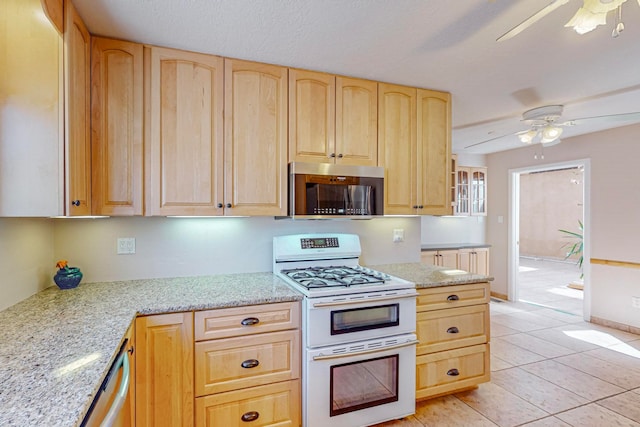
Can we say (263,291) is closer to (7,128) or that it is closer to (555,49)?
(7,128)

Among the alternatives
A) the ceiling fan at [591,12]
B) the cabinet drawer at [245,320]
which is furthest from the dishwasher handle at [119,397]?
the ceiling fan at [591,12]

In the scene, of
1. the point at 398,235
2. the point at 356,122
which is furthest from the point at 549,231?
the point at 356,122

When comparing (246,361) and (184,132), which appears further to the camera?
(184,132)

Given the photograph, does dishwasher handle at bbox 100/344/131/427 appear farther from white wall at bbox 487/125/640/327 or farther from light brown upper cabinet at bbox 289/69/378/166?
white wall at bbox 487/125/640/327

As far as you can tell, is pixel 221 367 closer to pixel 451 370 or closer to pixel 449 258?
pixel 451 370

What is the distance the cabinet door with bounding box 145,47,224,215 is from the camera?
1.96 meters

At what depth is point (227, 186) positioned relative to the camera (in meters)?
2.11

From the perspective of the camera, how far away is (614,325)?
3.80 metres

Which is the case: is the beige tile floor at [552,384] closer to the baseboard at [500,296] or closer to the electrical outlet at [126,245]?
the baseboard at [500,296]

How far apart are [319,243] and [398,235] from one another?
0.81m

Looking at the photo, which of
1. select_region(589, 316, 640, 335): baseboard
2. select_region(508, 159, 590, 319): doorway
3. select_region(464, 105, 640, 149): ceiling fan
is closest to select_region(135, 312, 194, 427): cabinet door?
select_region(464, 105, 640, 149): ceiling fan

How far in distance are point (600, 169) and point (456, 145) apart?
5.46 feet

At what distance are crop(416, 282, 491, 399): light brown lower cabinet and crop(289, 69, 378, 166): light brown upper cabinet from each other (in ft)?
3.62

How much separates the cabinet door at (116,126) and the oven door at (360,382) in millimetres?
1403
